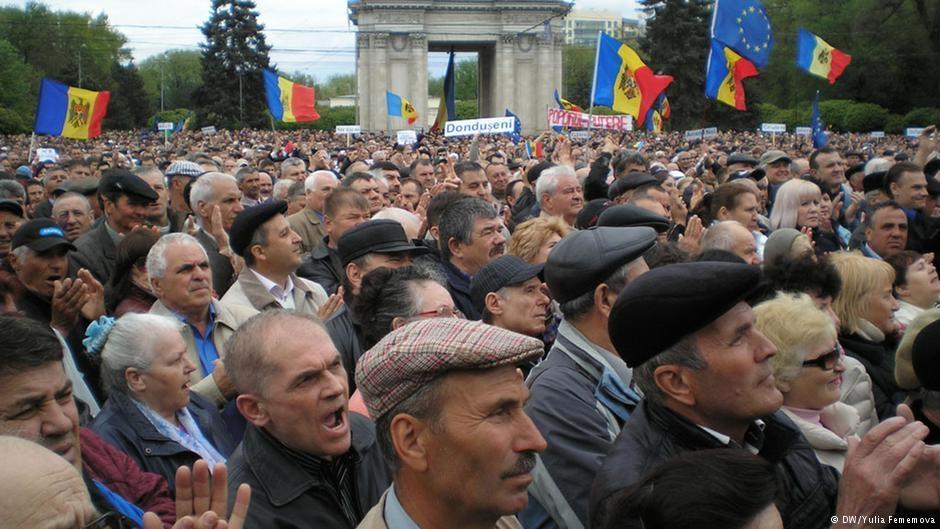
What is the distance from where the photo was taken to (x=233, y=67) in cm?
7344

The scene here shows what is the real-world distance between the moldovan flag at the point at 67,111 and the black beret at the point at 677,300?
17559mm

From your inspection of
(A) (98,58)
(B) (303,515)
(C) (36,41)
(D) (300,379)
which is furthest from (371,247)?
(A) (98,58)

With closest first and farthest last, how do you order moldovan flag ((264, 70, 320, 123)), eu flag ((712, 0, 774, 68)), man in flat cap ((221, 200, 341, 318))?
man in flat cap ((221, 200, 341, 318)) → eu flag ((712, 0, 774, 68)) → moldovan flag ((264, 70, 320, 123))

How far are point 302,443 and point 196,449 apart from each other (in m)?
1.03

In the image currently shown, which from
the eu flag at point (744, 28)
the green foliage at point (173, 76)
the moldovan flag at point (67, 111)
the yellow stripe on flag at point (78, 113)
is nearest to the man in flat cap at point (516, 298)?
the eu flag at point (744, 28)

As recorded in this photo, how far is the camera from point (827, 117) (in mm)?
53594

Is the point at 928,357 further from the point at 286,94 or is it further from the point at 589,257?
the point at 286,94

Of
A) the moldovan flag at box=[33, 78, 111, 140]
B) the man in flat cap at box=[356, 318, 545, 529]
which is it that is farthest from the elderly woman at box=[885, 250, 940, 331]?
the moldovan flag at box=[33, 78, 111, 140]

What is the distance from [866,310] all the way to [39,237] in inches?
188

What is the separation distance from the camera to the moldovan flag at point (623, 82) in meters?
20.2

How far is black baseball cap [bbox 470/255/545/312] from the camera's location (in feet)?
17.0

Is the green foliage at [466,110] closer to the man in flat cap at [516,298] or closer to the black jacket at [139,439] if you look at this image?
the man in flat cap at [516,298]

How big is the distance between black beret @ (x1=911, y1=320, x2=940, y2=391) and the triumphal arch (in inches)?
2325

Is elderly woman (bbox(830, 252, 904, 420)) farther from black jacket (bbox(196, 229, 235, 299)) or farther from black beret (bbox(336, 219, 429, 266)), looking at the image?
black jacket (bbox(196, 229, 235, 299))
